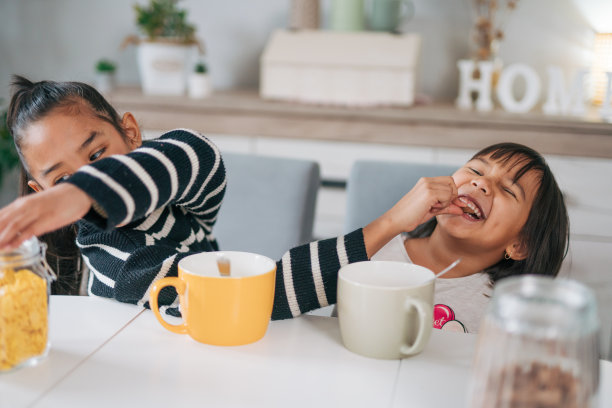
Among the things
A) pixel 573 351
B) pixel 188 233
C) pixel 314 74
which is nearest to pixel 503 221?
pixel 188 233

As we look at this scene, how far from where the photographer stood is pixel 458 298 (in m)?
1.06

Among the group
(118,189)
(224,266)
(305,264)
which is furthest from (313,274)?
(118,189)

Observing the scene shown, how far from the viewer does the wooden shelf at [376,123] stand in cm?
193

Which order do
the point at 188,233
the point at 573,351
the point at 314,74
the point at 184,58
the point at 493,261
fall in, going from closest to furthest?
the point at 573,351 → the point at 188,233 → the point at 493,261 → the point at 314,74 → the point at 184,58

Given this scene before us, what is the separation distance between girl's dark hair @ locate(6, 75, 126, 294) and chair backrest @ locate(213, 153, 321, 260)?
375mm

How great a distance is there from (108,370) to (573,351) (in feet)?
1.37

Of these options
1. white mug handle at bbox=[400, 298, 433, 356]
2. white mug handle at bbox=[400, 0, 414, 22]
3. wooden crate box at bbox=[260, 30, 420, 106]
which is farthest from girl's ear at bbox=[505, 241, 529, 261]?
white mug handle at bbox=[400, 0, 414, 22]

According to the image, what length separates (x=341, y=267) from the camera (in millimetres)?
739

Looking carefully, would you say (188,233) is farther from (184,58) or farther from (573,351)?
(184,58)

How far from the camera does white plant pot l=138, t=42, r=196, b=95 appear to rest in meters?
2.28

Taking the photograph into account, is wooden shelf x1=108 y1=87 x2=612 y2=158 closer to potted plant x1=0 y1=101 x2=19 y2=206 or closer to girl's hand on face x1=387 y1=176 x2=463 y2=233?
potted plant x1=0 y1=101 x2=19 y2=206

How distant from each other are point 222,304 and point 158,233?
1.12ft

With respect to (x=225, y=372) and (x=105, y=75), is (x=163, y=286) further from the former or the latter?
(x=105, y=75)

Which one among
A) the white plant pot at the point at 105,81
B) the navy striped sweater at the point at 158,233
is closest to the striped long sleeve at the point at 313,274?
the navy striped sweater at the point at 158,233
